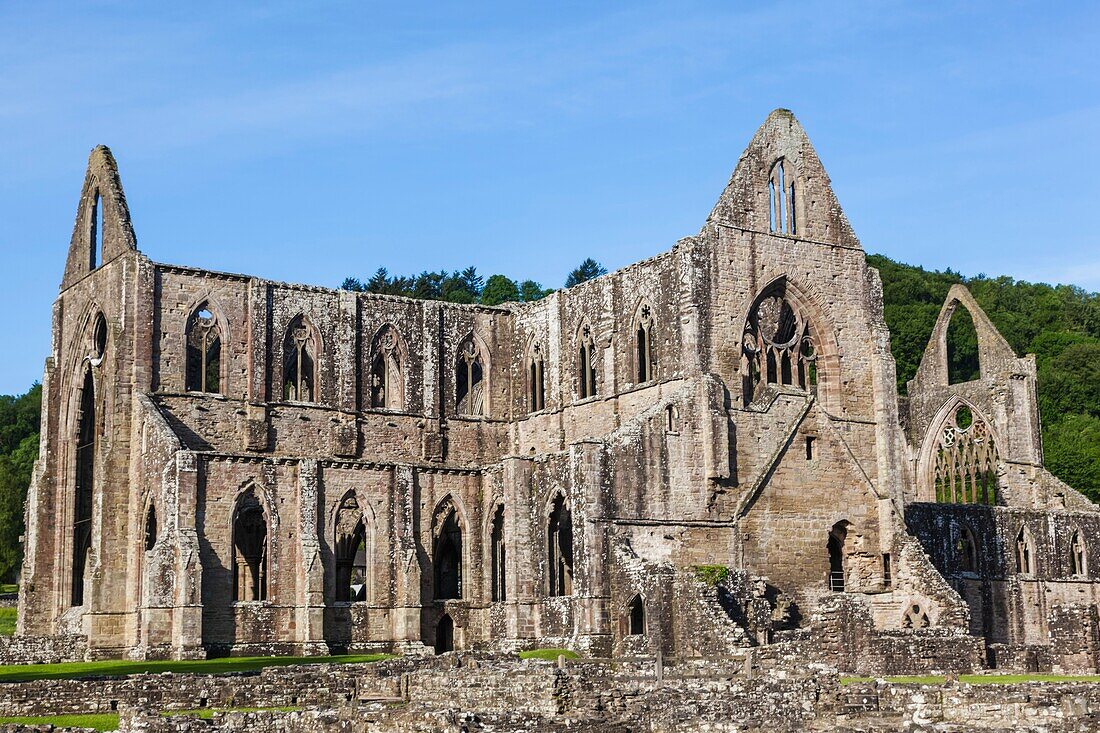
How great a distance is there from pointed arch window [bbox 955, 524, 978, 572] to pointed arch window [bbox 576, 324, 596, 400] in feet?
48.0

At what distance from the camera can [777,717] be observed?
2862 centimetres

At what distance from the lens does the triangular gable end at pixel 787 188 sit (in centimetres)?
5275

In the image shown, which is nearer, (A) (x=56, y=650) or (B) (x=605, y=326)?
(A) (x=56, y=650)

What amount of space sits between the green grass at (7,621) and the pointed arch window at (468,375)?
740 inches

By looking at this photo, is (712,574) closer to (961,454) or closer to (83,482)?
(83,482)

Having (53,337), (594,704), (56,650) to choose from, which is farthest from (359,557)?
(594,704)

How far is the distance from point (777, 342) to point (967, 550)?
1261cm

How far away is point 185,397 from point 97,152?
1050 centimetres

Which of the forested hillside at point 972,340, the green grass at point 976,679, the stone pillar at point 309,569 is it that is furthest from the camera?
the forested hillside at point 972,340

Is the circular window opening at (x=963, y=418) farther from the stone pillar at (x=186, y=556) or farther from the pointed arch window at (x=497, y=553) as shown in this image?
the stone pillar at (x=186, y=556)

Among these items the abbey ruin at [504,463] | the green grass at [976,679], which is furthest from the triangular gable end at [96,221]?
the green grass at [976,679]

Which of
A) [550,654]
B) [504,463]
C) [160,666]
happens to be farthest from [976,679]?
[160,666]

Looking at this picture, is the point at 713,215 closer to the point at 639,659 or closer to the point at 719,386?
the point at 719,386

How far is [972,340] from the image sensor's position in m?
104
